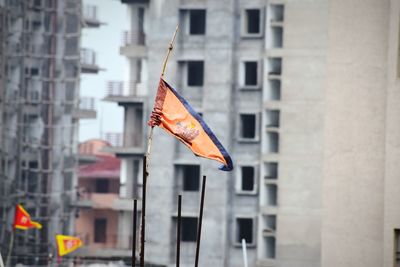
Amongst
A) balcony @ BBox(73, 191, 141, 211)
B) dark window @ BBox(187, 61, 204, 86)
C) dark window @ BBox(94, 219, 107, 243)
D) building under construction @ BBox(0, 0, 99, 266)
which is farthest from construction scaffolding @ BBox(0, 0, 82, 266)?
dark window @ BBox(187, 61, 204, 86)

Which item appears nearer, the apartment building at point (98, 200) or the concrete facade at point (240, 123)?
the concrete facade at point (240, 123)

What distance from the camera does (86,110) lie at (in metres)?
76.4

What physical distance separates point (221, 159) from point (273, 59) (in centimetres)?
4259

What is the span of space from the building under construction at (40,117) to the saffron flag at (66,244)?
349 cm

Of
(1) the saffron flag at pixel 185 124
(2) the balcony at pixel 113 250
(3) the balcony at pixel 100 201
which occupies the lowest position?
(2) the balcony at pixel 113 250

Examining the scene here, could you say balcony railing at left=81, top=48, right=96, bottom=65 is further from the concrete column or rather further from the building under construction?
the concrete column

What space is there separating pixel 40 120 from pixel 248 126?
47.2 ft

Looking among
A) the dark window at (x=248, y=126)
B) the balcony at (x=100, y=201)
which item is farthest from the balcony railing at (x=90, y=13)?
the dark window at (x=248, y=126)

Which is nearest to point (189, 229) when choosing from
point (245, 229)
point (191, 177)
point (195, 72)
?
point (191, 177)

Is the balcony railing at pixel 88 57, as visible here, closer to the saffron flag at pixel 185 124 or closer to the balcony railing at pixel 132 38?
the balcony railing at pixel 132 38

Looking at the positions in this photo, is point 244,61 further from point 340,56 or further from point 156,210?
point 340,56

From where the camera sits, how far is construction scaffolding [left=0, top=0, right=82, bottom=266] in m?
69.7

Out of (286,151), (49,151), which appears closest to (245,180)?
(286,151)

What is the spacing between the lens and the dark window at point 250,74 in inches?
2530
